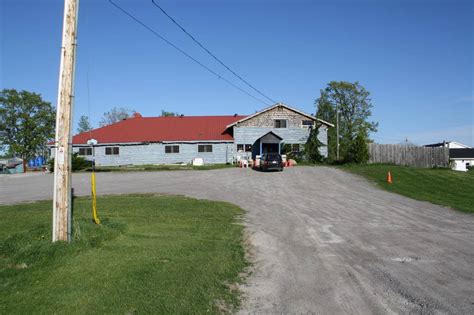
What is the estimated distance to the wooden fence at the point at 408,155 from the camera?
37281mm

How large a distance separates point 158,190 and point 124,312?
16.1m

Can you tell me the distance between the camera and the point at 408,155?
3797 centimetres

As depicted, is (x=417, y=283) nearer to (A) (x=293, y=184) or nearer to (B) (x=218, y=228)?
(B) (x=218, y=228)

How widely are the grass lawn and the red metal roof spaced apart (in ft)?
58.8

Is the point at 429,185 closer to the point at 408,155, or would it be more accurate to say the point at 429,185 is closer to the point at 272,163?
the point at 272,163

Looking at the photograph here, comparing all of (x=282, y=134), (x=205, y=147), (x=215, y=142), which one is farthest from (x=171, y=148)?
(x=282, y=134)

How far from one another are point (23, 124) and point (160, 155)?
3875cm

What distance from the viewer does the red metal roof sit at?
43094 mm

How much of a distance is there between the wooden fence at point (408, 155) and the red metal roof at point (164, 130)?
15.0 meters

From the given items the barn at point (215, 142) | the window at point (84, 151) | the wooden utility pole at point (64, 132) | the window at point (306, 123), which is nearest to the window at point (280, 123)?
the barn at point (215, 142)

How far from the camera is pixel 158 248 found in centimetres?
796

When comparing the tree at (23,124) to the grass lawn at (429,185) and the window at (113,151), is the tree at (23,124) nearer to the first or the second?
the window at (113,151)

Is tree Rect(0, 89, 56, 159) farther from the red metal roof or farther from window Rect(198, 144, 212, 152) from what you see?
window Rect(198, 144, 212, 152)

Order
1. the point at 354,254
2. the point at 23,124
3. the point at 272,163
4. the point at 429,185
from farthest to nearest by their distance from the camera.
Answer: the point at 23,124
the point at 272,163
the point at 429,185
the point at 354,254
